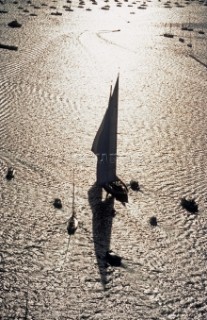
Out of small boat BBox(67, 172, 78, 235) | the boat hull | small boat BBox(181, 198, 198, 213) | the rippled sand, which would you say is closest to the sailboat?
the boat hull

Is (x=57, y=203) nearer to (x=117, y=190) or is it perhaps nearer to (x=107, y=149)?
(x=117, y=190)

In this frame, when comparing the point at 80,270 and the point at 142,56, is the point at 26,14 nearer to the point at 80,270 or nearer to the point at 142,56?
the point at 142,56

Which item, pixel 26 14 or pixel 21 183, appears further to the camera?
pixel 26 14

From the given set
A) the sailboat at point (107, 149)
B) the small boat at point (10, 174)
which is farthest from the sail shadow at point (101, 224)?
the small boat at point (10, 174)

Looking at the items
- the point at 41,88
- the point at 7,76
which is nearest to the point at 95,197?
the point at 41,88

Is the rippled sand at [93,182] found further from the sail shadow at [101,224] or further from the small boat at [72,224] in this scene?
the small boat at [72,224]

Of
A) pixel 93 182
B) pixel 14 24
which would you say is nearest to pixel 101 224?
pixel 93 182
